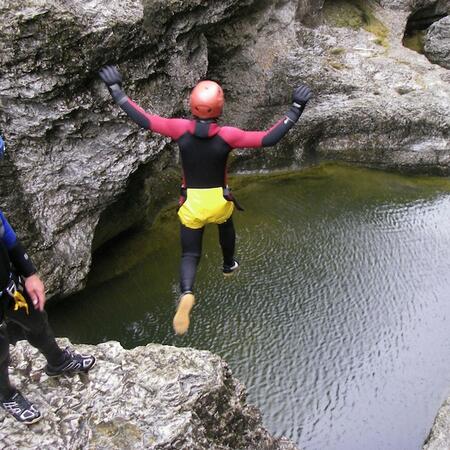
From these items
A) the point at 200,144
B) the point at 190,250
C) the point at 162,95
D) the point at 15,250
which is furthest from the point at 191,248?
the point at 162,95

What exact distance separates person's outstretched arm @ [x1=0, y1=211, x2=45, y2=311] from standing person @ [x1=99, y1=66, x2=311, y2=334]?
1055 millimetres

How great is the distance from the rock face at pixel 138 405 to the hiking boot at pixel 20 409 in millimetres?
71

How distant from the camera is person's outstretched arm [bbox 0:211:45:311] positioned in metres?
2.88

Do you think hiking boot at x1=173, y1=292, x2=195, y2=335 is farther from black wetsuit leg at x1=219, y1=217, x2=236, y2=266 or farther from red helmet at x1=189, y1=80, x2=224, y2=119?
red helmet at x1=189, y1=80, x2=224, y2=119

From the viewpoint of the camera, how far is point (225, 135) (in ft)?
12.1

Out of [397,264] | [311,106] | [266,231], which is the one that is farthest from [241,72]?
[397,264]

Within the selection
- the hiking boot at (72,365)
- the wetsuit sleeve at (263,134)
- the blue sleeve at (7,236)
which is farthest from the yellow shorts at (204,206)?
the blue sleeve at (7,236)

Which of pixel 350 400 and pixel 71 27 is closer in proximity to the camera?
pixel 71 27

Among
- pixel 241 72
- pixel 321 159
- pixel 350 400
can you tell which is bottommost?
pixel 350 400

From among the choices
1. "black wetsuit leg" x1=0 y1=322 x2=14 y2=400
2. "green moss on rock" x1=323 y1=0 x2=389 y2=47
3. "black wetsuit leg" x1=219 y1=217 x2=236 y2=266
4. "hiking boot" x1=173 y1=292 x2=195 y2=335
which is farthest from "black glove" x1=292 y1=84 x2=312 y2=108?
"green moss on rock" x1=323 y1=0 x2=389 y2=47

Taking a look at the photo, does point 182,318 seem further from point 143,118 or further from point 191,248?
point 143,118

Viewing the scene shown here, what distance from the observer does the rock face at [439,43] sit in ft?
33.4

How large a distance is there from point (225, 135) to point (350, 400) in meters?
3.11

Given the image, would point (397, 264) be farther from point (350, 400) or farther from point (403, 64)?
point (403, 64)
